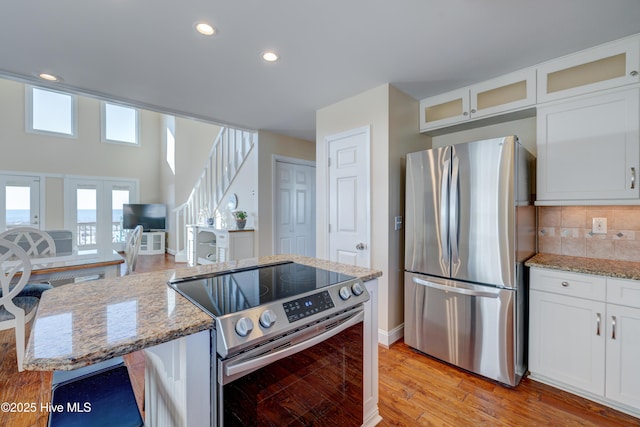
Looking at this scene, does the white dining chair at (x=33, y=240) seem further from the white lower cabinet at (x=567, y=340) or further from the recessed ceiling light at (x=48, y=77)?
the white lower cabinet at (x=567, y=340)

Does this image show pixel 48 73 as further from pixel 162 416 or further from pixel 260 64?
pixel 162 416

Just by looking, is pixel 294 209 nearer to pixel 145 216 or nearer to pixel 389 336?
pixel 389 336

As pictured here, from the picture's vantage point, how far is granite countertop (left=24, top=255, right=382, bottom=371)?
70cm

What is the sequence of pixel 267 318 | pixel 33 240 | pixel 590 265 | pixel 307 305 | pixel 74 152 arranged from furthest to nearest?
1. pixel 74 152
2. pixel 33 240
3. pixel 590 265
4. pixel 307 305
5. pixel 267 318

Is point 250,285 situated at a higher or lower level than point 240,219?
lower

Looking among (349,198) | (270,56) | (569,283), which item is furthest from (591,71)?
(270,56)

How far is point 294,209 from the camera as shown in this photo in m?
4.52

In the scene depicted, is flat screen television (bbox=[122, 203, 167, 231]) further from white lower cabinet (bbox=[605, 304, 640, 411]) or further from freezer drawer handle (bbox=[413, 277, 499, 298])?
white lower cabinet (bbox=[605, 304, 640, 411])

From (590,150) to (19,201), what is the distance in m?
9.43

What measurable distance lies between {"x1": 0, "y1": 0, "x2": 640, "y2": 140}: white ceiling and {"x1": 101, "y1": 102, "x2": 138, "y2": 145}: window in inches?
229

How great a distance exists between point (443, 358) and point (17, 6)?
3.71m

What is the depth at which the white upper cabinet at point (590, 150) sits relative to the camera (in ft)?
5.97

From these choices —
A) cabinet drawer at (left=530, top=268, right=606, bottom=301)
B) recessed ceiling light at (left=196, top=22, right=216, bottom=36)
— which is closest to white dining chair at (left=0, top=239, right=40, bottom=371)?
recessed ceiling light at (left=196, top=22, right=216, bottom=36)

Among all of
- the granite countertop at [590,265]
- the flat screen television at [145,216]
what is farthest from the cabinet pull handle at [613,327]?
the flat screen television at [145,216]
